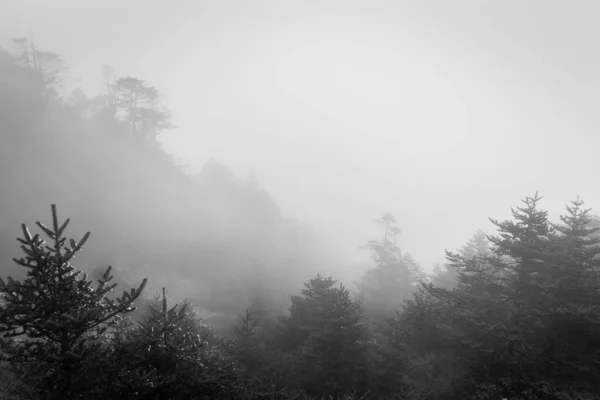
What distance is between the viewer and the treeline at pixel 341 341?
8234 millimetres

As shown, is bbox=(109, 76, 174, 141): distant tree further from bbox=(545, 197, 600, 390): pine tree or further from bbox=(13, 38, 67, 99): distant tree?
bbox=(545, 197, 600, 390): pine tree

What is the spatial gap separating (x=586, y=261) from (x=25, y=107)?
231 feet

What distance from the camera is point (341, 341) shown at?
1769 cm

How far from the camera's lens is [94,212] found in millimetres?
46969

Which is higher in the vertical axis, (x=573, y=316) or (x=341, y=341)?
(x=573, y=316)

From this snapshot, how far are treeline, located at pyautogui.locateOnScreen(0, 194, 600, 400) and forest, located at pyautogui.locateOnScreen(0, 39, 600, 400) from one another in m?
0.07

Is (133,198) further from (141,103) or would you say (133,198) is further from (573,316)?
(573,316)

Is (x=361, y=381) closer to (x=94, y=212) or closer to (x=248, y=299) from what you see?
(x=248, y=299)

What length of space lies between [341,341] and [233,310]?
2522 centimetres

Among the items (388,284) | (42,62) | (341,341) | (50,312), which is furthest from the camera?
(42,62)

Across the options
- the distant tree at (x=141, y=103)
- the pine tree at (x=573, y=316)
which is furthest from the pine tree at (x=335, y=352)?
the distant tree at (x=141, y=103)

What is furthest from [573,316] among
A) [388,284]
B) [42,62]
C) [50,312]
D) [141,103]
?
[42,62]

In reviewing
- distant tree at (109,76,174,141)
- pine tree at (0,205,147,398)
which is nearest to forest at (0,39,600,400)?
pine tree at (0,205,147,398)

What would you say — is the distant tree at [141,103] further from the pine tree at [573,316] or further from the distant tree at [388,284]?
the pine tree at [573,316]
